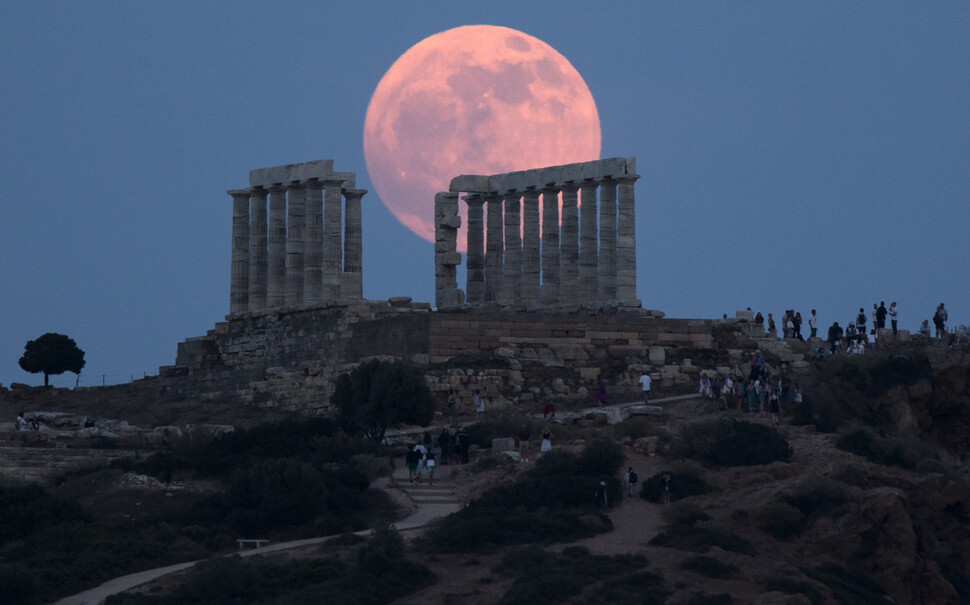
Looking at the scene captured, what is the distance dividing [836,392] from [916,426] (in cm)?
293

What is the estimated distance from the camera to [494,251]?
2562 inches

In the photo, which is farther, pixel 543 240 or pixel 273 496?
pixel 543 240

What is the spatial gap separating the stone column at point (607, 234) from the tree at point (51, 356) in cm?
2130

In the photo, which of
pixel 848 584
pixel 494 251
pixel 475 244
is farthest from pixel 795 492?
pixel 475 244

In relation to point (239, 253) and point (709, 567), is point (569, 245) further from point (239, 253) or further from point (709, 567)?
point (709, 567)

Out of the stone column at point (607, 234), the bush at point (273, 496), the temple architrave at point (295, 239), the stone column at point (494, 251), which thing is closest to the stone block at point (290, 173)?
the temple architrave at point (295, 239)

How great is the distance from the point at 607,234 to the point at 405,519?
2321 centimetres

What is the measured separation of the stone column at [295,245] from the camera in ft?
202

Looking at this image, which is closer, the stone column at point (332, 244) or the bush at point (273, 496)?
the bush at point (273, 496)

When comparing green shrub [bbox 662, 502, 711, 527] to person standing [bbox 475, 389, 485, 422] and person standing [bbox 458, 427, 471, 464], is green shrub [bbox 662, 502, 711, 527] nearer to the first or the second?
person standing [bbox 458, 427, 471, 464]

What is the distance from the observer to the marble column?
210ft

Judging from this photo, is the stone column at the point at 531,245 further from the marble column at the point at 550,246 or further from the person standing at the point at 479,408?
the person standing at the point at 479,408

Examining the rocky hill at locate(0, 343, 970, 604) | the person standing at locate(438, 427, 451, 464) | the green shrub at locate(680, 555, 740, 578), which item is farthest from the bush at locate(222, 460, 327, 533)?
the green shrub at locate(680, 555, 740, 578)

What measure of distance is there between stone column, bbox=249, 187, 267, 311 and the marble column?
32.1ft
